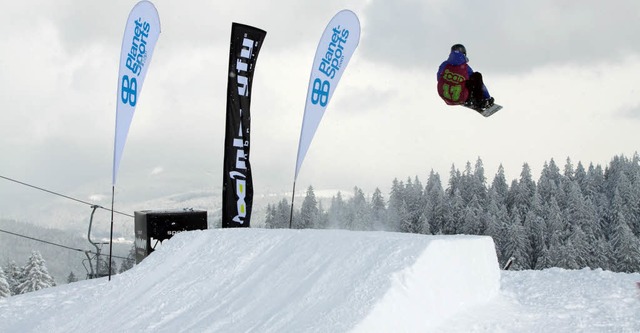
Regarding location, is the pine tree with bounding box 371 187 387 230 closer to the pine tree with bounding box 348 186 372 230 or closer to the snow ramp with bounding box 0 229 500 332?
the pine tree with bounding box 348 186 372 230

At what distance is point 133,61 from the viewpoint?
44.2 feet

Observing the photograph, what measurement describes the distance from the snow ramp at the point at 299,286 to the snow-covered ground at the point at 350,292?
0.06 ft

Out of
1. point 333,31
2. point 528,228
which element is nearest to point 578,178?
point 528,228

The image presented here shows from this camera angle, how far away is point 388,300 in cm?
640

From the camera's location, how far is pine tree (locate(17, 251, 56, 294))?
48.0 meters

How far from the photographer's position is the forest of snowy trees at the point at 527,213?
57.4 meters

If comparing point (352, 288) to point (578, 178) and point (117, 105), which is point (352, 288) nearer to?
point (117, 105)

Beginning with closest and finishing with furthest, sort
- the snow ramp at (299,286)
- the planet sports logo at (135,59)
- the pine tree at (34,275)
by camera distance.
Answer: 1. the snow ramp at (299,286)
2. the planet sports logo at (135,59)
3. the pine tree at (34,275)

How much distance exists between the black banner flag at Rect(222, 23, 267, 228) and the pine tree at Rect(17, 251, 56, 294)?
39.2m

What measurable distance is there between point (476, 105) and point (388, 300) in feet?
19.3

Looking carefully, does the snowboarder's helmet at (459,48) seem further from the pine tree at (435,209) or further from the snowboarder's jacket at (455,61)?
the pine tree at (435,209)

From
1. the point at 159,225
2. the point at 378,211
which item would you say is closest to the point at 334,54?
the point at 159,225

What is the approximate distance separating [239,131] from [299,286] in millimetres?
7915

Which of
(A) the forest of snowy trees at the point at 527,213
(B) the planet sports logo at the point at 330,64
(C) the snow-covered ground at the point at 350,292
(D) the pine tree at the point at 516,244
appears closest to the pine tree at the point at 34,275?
(A) the forest of snowy trees at the point at 527,213
